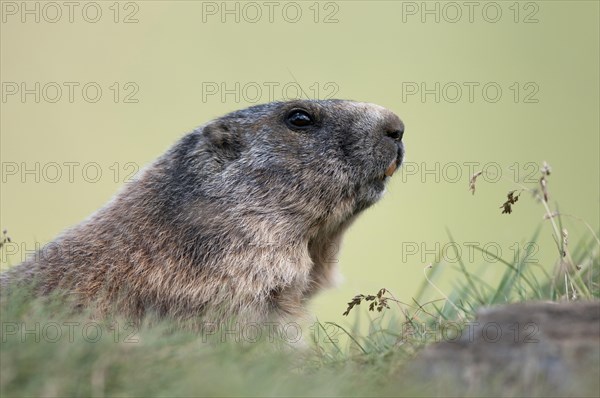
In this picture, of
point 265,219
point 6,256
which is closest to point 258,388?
point 265,219

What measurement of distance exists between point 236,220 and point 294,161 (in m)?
0.79

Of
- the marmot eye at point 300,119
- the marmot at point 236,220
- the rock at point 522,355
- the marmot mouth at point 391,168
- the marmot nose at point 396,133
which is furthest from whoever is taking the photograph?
the marmot eye at point 300,119

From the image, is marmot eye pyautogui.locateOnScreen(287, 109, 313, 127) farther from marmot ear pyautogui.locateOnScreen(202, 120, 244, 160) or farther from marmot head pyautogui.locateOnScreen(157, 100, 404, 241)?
marmot ear pyautogui.locateOnScreen(202, 120, 244, 160)

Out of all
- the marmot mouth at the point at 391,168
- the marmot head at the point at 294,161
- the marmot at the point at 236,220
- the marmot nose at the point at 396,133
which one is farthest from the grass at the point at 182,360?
the marmot nose at the point at 396,133

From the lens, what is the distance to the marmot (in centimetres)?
691

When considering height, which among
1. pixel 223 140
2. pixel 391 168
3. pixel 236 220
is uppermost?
pixel 223 140

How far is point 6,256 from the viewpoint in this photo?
311 inches

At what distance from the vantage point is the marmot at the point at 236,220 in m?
6.91

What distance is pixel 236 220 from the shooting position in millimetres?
7230

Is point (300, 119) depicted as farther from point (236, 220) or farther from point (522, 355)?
point (522, 355)

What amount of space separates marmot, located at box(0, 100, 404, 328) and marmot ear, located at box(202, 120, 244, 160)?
0.04ft

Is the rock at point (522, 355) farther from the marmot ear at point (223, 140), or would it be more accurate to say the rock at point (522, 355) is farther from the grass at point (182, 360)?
the marmot ear at point (223, 140)

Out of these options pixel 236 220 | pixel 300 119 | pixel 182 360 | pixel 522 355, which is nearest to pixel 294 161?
pixel 300 119

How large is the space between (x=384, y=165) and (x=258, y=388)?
138 inches
